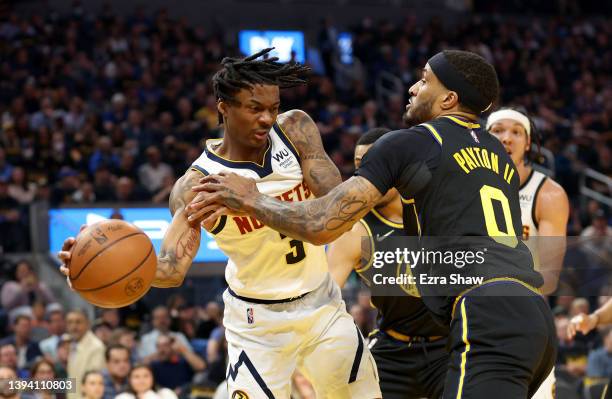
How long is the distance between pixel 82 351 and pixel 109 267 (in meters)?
5.94

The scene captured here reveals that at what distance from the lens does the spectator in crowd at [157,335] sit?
1089 centimetres

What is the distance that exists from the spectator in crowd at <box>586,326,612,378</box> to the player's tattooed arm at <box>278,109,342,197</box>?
5.49 metres

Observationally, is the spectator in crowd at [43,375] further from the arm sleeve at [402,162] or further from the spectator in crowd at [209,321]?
the arm sleeve at [402,162]

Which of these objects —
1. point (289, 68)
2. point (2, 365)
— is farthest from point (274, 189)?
point (2, 365)

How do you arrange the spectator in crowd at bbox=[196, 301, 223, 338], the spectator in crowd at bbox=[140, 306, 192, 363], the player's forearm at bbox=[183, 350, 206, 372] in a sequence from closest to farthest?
the player's forearm at bbox=[183, 350, 206, 372] < the spectator in crowd at bbox=[140, 306, 192, 363] < the spectator in crowd at bbox=[196, 301, 223, 338]

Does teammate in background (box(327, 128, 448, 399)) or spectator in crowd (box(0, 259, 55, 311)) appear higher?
teammate in background (box(327, 128, 448, 399))

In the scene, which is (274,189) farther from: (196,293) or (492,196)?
(196,293)

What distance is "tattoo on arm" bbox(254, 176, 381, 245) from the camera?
412 centimetres

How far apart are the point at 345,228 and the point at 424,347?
1.70 metres

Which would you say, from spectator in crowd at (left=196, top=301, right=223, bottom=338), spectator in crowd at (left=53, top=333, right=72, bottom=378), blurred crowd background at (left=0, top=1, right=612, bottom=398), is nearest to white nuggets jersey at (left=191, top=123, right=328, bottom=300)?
blurred crowd background at (left=0, top=1, right=612, bottom=398)

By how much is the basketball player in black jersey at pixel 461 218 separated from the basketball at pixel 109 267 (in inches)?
15.8

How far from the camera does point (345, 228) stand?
4191 mm

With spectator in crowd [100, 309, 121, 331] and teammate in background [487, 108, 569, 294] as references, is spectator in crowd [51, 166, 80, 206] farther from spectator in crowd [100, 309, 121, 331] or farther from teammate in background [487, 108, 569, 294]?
teammate in background [487, 108, 569, 294]

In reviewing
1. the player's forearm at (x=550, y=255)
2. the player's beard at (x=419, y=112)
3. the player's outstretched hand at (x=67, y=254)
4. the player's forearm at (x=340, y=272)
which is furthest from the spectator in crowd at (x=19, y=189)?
the player's beard at (x=419, y=112)
